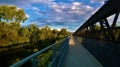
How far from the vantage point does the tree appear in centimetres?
7644

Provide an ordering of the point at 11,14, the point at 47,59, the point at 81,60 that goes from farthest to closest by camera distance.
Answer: the point at 11,14
the point at 81,60
the point at 47,59

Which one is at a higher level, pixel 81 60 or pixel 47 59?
pixel 47 59

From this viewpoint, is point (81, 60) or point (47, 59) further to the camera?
point (81, 60)

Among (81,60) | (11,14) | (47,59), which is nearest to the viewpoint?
(47,59)

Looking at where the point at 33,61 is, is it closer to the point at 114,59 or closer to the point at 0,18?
the point at 114,59

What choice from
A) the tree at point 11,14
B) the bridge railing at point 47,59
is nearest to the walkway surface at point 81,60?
the bridge railing at point 47,59

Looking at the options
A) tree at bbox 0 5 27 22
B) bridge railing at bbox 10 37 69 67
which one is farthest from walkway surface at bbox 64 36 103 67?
tree at bbox 0 5 27 22

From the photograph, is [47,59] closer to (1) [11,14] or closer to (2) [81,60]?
(2) [81,60]

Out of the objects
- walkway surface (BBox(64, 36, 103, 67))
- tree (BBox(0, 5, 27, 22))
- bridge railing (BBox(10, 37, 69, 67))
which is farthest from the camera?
tree (BBox(0, 5, 27, 22))

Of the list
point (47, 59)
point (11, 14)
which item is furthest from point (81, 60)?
point (11, 14)

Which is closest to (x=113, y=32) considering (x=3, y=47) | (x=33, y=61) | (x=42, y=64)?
(x=42, y=64)

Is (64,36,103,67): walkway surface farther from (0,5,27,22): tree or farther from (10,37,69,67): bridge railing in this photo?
(0,5,27,22): tree

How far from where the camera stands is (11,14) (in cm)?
7719

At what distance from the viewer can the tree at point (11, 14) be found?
251ft
